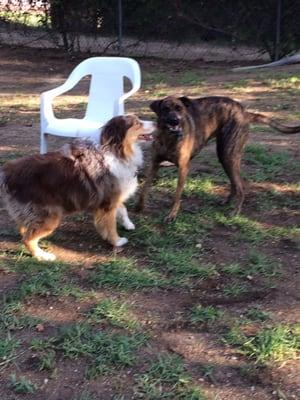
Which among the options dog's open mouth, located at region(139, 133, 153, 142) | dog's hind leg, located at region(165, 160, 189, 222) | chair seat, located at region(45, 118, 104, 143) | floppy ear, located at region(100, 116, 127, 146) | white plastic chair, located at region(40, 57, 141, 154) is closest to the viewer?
floppy ear, located at region(100, 116, 127, 146)

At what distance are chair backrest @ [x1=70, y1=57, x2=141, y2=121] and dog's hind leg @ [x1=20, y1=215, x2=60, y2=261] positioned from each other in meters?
2.06

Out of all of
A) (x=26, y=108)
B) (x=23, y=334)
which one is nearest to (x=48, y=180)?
(x=23, y=334)

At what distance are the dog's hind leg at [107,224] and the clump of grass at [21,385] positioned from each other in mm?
1529

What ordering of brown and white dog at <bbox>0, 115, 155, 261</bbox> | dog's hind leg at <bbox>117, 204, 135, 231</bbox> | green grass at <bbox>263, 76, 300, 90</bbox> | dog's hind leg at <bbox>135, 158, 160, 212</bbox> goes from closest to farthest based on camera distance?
brown and white dog at <bbox>0, 115, 155, 261</bbox> < dog's hind leg at <bbox>117, 204, 135, 231</bbox> < dog's hind leg at <bbox>135, 158, 160, 212</bbox> < green grass at <bbox>263, 76, 300, 90</bbox>

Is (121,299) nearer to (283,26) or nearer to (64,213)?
(64,213)

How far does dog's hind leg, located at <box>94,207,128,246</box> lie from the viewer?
4320 millimetres

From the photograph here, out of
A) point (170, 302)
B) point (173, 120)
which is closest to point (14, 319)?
point (170, 302)

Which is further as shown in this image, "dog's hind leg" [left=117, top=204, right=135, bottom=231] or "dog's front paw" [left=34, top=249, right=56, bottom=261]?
"dog's hind leg" [left=117, top=204, right=135, bottom=231]

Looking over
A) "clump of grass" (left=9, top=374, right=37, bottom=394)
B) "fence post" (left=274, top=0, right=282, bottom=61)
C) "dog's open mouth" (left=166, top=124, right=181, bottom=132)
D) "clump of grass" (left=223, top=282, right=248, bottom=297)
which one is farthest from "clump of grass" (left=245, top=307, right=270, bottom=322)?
"fence post" (left=274, top=0, right=282, bottom=61)

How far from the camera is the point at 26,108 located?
344 inches

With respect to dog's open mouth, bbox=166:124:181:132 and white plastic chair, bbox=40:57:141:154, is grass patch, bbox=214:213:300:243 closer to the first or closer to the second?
dog's open mouth, bbox=166:124:181:132

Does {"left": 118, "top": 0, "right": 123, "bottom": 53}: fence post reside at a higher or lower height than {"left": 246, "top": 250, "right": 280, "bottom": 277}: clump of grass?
higher

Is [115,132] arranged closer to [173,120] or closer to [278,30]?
[173,120]

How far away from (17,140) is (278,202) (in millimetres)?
3325
